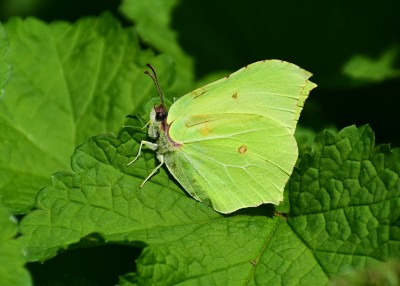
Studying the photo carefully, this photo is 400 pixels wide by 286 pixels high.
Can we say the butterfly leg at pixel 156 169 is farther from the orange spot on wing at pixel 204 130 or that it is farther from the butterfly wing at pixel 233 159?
the orange spot on wing at pixel 204 130

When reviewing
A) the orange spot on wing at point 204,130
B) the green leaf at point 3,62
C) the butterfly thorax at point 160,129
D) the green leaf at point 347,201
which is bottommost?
the green leaf at point 347,201

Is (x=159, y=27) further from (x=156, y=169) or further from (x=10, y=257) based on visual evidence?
(x=10, y=257)

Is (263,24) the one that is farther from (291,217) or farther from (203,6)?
(291,217)

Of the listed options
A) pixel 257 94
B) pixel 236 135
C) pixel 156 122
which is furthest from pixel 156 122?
pixel 257 94

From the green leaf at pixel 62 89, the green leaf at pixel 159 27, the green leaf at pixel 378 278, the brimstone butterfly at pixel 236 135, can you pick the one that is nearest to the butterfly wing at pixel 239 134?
the brimstone butterfly at pixel 236 135

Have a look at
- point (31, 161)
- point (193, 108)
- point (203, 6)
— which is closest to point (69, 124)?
point (31, 161)
